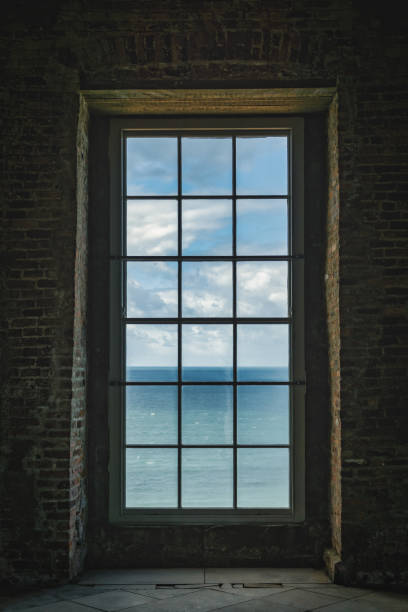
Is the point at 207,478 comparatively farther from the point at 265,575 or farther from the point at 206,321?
the point at 206,321

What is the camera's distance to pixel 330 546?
4305mm

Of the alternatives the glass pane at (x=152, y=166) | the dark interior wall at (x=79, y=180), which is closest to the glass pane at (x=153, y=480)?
the dark interior wall at (x=79, y=180)

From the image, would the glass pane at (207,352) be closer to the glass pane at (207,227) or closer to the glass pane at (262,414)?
the glass pane at (262,414)

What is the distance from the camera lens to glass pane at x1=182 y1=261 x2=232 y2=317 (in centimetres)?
455

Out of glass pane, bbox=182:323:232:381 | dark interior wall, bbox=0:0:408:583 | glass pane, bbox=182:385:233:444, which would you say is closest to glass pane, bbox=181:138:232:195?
dark interior wall, bbox=0:0:408:583

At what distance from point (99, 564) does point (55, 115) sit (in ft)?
10.3

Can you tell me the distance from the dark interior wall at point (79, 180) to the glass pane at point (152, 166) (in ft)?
1.67

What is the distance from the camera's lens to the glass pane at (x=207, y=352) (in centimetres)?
450

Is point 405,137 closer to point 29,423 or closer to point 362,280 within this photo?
point 362,280

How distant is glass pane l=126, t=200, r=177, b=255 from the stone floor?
227cm

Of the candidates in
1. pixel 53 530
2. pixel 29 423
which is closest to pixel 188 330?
pixel 29 423

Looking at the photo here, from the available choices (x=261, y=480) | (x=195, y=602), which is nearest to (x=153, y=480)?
(x=261, y=480)

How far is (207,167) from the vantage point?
15.1 ft

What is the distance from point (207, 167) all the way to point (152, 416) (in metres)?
1.89
